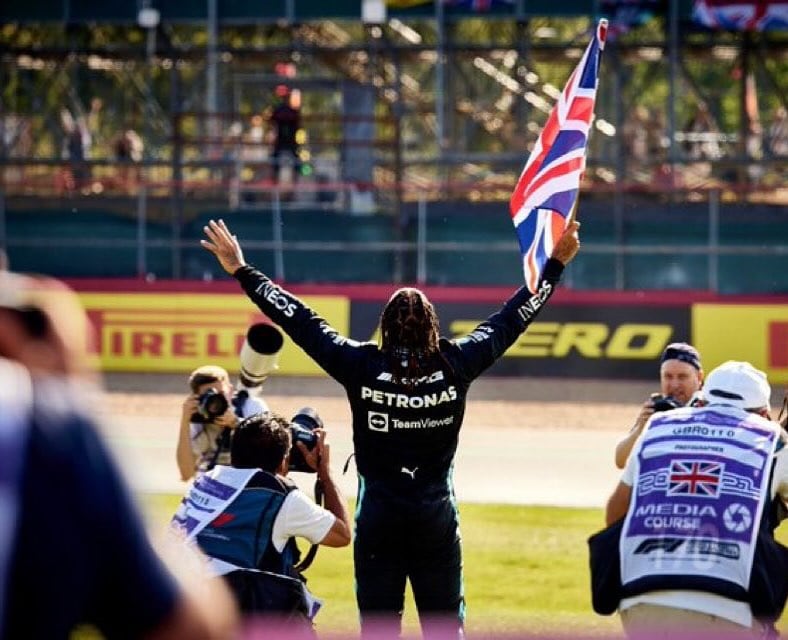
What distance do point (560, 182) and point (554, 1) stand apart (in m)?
22.7

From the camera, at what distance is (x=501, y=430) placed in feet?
63.9

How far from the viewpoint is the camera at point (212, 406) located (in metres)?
8.67

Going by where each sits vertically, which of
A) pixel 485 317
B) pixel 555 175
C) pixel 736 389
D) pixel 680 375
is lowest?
pixel 485 317

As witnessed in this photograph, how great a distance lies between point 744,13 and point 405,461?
2346cm

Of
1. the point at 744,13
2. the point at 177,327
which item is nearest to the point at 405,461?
the point at 177,327

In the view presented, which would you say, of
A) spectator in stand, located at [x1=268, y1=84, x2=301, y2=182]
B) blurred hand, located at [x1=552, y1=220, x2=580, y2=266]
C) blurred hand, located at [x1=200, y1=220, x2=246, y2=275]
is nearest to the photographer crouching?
blurred hand, located at [x1=200, y1=220, x2=246, y2=275]

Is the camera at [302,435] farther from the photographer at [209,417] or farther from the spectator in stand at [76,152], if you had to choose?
the spectator in stand at [76,152]

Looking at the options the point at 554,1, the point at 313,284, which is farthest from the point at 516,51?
the point at 313,284

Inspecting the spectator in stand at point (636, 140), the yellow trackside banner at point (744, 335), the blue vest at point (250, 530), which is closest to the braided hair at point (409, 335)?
the blue vest at point (250, 530)

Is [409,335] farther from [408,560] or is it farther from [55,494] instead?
[55,494]

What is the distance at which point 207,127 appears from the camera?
32562 millimetres

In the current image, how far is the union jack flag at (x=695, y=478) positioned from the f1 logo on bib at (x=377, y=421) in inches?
66.3

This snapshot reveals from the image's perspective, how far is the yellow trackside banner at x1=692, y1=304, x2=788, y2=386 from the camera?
76.2 feet

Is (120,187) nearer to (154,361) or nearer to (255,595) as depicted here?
(154,361)
